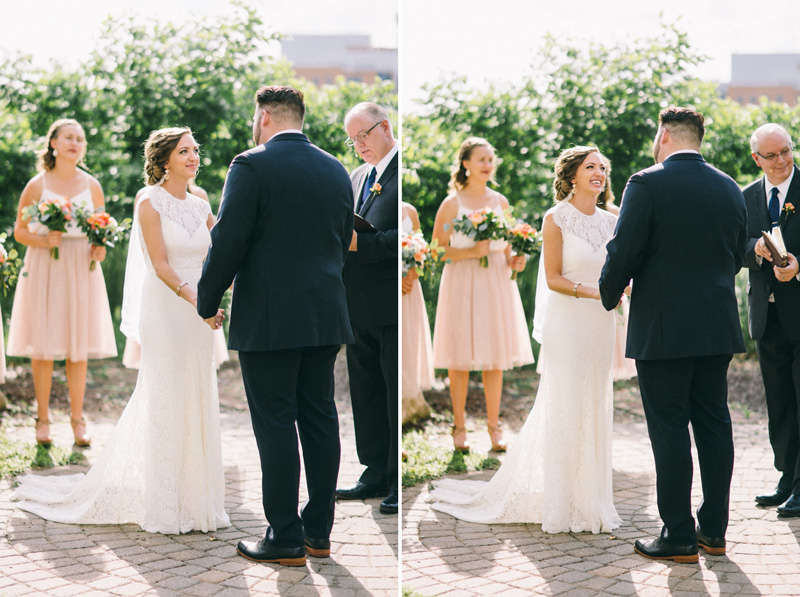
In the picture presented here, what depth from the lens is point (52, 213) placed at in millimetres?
6070

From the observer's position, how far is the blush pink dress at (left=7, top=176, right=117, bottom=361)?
6.24m

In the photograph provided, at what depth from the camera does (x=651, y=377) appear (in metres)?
4.18

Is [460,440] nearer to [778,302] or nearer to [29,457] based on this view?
[778,302]

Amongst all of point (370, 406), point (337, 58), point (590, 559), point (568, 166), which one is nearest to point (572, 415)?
point (590, 559)

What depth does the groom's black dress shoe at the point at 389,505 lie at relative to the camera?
485cm

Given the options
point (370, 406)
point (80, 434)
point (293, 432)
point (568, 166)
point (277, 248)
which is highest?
point (568, 166)

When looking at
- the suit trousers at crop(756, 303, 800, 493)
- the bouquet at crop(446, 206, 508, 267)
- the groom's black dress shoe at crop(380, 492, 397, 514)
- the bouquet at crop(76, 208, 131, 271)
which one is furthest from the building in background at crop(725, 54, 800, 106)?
the bouquet at crop(76, 208, 131, 271)

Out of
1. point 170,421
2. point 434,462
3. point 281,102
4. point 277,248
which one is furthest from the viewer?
point 434,462

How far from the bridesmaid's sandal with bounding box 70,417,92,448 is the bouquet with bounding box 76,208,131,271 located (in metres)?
1.32

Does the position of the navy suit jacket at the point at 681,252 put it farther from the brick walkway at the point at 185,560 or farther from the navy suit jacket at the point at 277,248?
the brick walkway at the point at 185,560

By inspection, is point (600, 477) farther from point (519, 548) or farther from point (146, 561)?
point (146, 561)

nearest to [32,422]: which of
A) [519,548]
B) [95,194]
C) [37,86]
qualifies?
[95,194]

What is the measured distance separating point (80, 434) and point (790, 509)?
4.75 metres

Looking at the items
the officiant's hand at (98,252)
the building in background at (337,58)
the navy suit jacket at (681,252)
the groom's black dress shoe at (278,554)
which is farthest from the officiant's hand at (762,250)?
the officiant's hand at (98,252)
